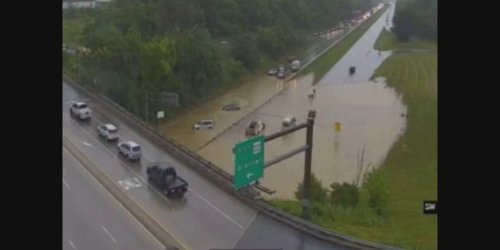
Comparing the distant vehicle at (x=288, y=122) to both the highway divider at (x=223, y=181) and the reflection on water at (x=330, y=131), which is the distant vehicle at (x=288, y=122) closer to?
the reflection on water at (x=330, y=131)

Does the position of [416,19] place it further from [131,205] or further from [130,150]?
[131,205]

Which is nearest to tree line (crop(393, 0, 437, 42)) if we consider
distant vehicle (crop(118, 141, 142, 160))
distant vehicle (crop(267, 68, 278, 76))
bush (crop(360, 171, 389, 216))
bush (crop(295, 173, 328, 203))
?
distant vehicle (crop(267, 68, 278, 76))

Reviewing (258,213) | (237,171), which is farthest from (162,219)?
(237,171)

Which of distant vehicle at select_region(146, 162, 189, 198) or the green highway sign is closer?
the green highway sign

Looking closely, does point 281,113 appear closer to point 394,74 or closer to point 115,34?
point 115,34

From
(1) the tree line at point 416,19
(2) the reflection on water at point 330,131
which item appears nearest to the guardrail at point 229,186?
(2) the reflection on water at point 330,131

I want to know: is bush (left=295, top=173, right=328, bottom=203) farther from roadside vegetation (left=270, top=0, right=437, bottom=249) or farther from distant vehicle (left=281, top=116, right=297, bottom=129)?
distant vehicle (left=281, top=116, right=297, bottom=129)
